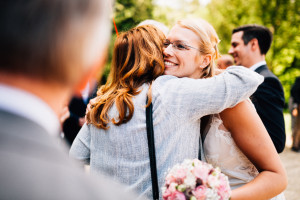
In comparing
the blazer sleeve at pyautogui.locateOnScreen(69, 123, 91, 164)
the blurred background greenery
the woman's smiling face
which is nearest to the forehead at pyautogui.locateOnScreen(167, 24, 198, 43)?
the woman's smiling face

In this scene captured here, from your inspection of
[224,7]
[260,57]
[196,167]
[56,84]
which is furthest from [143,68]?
[224,7]

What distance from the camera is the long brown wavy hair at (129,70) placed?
1.67 meters

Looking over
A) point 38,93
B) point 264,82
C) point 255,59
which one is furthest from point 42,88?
point 255,59

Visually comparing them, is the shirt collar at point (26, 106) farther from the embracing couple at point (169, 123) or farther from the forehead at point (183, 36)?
the forehead at point (183, 36)

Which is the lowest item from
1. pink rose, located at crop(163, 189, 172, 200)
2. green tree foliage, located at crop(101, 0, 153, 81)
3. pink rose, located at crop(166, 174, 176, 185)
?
green tree foliage, located at crop(101, 0, 153, 81)

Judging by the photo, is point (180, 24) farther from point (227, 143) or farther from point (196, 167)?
point (196, 167)

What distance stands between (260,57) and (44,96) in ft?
13.4

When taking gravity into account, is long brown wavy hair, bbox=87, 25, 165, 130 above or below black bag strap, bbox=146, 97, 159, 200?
above

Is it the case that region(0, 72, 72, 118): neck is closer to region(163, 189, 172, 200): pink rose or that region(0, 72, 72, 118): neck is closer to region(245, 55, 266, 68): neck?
region(163, 189, 172, 200): pink rose

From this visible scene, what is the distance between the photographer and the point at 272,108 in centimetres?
313

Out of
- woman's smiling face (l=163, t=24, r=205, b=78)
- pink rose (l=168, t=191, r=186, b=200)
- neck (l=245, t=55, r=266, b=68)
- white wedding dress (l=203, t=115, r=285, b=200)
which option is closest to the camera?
pink rose (l=168, t=191, r=186, b=200)

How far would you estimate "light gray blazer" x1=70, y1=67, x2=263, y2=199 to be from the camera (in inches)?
59.8

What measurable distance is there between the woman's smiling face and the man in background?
1.49m

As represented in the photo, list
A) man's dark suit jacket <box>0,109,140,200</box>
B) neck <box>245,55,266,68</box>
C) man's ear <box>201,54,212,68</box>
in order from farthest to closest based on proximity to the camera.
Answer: neck <box>245,55,266,68</box>
man's ear <box>201,54,212,68</box>
man's dark suit jacket <box>0,109,140,200</box>
